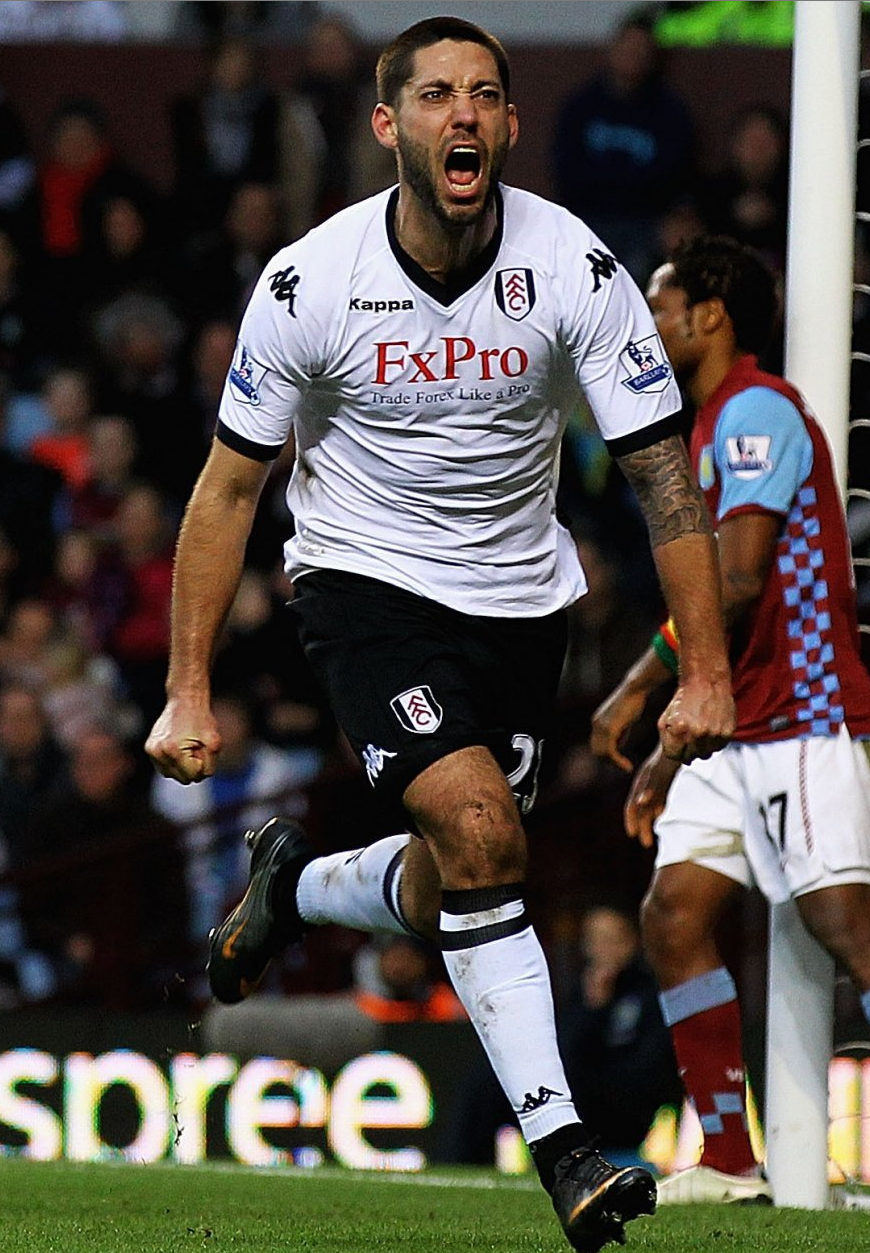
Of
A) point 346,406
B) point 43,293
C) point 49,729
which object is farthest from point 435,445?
point 43,293

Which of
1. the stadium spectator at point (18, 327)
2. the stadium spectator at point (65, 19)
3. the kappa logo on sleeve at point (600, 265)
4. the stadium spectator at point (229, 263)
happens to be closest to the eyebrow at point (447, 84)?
the kappa logo on sleeve at point (600, 265)

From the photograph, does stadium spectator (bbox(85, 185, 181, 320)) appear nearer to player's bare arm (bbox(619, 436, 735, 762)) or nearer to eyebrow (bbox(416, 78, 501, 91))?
eyebrow (bbox(416, 78, 501, 91))

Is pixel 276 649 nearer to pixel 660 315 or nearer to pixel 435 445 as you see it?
pixel 660 315

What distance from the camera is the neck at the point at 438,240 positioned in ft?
16.0

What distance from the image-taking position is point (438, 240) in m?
4.89

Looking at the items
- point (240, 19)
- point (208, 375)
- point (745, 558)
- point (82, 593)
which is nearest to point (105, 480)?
point (82, 593)

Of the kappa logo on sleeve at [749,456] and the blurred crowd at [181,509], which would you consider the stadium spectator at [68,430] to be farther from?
the kappa logo on sleeve at [749,456]

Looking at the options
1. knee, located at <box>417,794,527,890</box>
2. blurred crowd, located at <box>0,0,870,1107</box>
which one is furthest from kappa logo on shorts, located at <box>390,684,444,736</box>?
blurred crowd, located at <box>0,0,870,1107</box>

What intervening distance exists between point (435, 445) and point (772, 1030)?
199cm

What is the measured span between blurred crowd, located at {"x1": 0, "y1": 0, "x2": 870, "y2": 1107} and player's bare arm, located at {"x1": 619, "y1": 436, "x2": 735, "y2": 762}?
14.3 feet

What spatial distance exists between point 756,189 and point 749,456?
6.47m

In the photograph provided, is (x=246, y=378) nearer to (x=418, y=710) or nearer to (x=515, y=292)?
(x=515, y=292)

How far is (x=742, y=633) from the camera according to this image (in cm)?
597

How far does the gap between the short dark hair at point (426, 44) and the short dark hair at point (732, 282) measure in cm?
142
